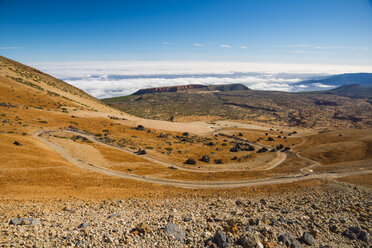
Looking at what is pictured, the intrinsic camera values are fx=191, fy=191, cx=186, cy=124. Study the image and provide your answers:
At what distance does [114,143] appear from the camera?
51250 mm

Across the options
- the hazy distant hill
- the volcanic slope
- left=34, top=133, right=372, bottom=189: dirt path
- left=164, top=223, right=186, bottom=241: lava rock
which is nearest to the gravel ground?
left=164, top=223, right=186, bottom=241: lava rock

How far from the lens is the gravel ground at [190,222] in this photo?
32.7 feet

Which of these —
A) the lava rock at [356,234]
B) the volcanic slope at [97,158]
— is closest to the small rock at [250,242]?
the lava rock at [356,234]

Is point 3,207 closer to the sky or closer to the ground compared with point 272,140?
closer to the sky

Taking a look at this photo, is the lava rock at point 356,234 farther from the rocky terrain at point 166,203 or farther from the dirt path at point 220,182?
the dirt path at point 220,182

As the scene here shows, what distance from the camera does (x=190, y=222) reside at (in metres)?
12.4

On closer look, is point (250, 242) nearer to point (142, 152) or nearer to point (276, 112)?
point (142, 152)

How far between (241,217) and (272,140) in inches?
2768

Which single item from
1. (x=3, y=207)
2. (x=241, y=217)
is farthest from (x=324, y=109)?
(x=3, y=207)

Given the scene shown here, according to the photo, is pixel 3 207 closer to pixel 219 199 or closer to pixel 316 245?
pixel 219 199

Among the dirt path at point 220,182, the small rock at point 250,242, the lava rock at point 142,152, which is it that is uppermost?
the small rock at point 250,242

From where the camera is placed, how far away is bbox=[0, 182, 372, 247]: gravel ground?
32.7 ft

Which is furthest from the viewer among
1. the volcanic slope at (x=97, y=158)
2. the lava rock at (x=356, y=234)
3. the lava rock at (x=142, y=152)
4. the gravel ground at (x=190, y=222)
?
the lava rock at (x=142, y=152)

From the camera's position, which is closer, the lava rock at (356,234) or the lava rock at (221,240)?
the lava rock at (221,240)
